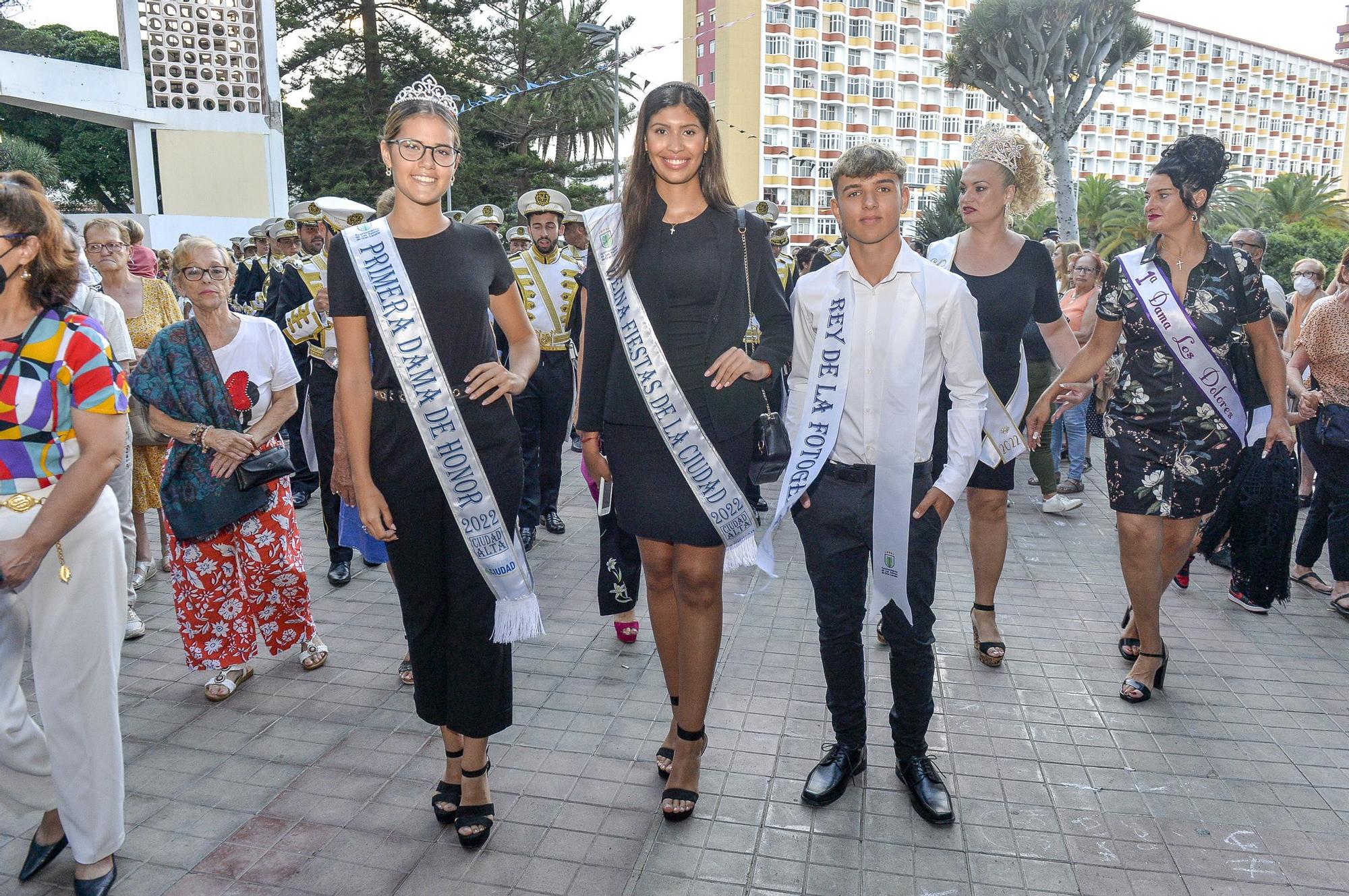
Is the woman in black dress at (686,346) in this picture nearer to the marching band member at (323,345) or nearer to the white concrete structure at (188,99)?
the marching band member at (323,345)

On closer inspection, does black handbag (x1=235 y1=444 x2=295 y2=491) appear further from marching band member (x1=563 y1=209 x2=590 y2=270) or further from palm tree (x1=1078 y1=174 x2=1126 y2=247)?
palm tree (x1=1078 y1=174 x2=1126 y2=247)

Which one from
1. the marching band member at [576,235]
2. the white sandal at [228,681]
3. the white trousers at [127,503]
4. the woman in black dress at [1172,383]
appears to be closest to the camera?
the woman in black dress at [1172,383]

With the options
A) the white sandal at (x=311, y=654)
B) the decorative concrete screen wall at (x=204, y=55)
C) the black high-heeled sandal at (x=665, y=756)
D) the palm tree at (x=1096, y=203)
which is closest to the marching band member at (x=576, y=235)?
the white sandal at (x=311, y=654)

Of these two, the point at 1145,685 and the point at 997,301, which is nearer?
the point at 1145,685

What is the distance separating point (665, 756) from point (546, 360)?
3401 mm

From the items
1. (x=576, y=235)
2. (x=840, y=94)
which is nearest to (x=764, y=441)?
(x=576, y=235)

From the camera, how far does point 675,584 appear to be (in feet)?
9.62

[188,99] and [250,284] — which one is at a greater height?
[188,99]

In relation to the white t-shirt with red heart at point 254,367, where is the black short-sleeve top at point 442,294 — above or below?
above

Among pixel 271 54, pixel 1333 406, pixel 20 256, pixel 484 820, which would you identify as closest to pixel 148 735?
pixel 484 820

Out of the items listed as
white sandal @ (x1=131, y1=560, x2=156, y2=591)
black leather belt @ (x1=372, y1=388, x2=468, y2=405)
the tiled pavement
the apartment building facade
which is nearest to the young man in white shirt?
the tiled pavement

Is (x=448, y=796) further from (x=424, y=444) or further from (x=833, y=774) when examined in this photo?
(x=833, y=774)

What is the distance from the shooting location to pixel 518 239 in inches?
293

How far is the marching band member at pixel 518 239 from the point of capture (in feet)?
24.2
